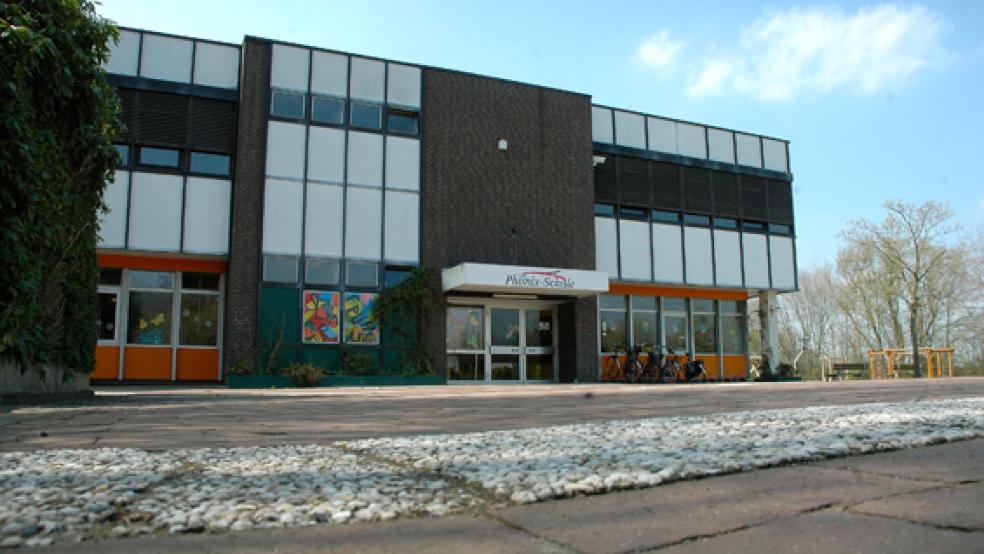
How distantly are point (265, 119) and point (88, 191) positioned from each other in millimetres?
7742

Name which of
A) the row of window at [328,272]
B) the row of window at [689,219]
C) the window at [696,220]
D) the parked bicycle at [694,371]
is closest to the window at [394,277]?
the row of window at [328,272]

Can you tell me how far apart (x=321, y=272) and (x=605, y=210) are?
27.7 feet

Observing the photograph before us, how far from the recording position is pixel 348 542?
1.64m

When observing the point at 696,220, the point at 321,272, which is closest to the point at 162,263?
the point at 321,272

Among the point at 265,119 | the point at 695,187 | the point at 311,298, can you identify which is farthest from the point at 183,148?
the point at 695,187

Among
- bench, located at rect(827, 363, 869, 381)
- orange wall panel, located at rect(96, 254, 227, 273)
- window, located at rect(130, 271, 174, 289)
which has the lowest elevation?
bench, located at rect(827, 363, 869, 381)

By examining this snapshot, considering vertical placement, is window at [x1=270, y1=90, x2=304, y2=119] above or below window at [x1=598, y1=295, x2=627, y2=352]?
above

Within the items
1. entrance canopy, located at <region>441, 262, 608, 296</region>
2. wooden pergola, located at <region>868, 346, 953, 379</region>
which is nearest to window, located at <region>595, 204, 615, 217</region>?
entrance canopy, located at <region>441, 262, 608, 296</region>

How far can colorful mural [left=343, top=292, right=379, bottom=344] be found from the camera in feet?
54.9

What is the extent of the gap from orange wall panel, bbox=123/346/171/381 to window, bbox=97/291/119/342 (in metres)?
0.55

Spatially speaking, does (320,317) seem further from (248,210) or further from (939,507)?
(939,507)

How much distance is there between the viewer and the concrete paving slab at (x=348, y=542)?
5.20 feet

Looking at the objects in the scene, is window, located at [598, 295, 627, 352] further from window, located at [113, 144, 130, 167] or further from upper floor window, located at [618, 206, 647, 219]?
window, located at [113, 144, 130, 167]

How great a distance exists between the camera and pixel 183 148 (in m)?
16.4
